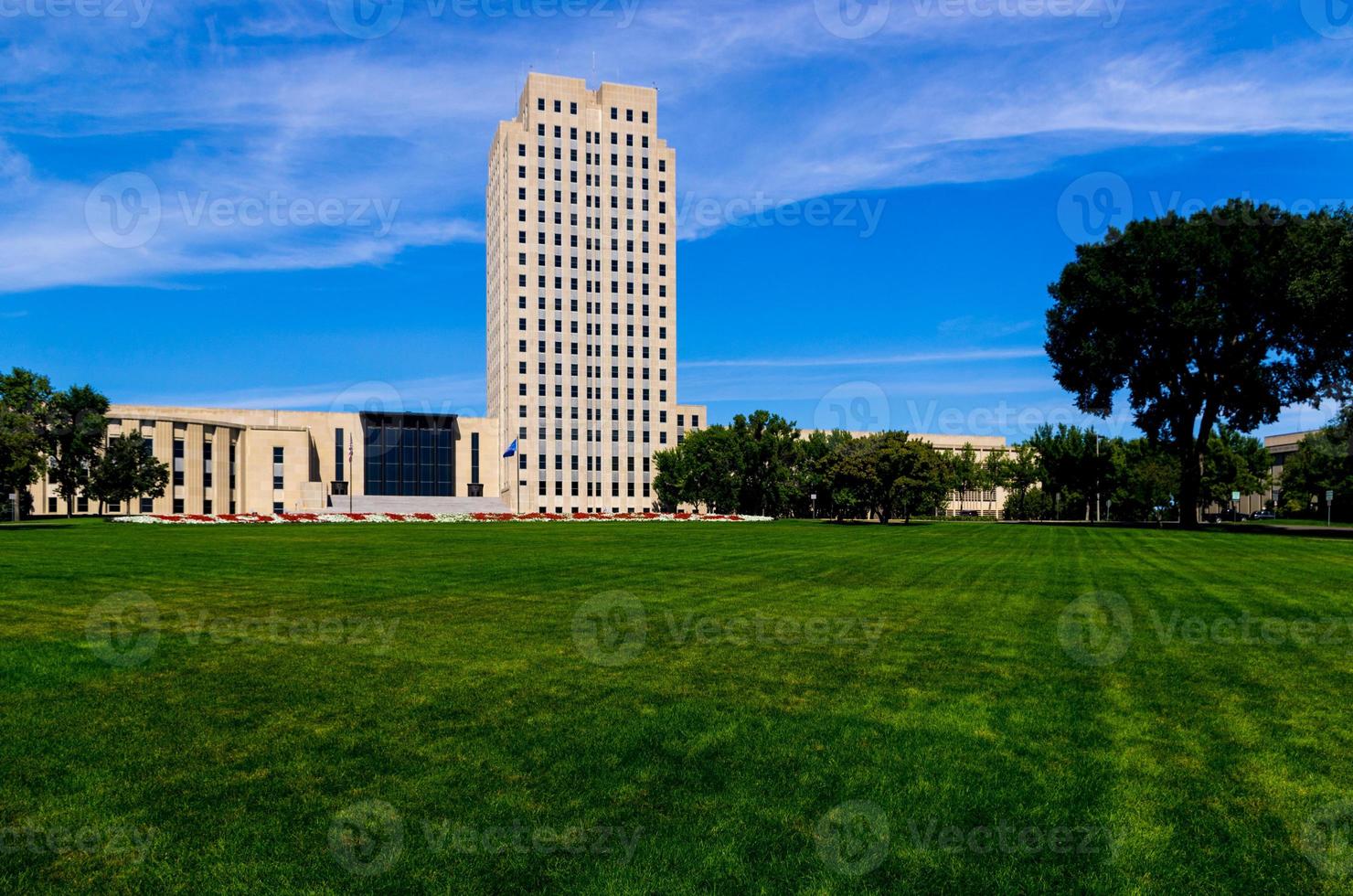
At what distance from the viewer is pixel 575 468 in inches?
5379

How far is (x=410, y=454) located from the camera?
438 ft

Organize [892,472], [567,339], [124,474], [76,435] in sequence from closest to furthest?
[76,435]
[892,472]
[124,474]
[567,339]

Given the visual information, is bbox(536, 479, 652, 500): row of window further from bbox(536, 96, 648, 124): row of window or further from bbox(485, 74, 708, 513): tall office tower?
bbox(536, 96, 648, 124): row of window

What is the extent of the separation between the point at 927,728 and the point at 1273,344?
2324 inches

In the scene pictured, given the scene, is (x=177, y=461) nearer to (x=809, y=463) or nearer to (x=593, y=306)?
(x=593, y=306)

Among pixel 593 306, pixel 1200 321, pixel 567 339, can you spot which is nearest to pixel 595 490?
pixel 567 339

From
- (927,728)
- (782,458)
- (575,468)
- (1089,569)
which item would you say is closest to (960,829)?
(927,728)

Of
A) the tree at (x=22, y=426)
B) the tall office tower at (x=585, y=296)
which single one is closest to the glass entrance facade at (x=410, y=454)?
the tall office tower at (x=585, y=296)

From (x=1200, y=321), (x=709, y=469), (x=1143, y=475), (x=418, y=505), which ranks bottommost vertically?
(x=418, y=505)

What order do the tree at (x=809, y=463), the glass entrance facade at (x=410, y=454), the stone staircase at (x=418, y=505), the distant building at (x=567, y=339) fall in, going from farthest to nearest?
the distant building at (x=567, y=339) < the glass entrance facade at (x=410, y=454) < the stone staircase at (x=418, y=505) < the tree at (x=809, y=463)

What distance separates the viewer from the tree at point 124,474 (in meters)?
79.9

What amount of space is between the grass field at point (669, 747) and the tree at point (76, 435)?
68380mm

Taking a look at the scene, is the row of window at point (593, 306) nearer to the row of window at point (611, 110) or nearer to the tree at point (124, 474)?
the row of window at point (611, 110)

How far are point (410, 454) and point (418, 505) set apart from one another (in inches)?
775
